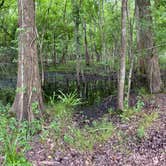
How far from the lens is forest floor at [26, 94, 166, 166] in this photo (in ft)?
15.6

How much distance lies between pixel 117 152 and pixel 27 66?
2.89 meters

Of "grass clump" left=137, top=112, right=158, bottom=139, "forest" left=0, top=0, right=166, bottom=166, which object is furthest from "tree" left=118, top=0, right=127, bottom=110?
"grass clump" left=137, top=112, right=158, bottom=139

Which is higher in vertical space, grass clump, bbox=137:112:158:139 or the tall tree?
the tall tree

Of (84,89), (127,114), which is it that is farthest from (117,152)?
(84,89)

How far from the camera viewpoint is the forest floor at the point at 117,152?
475cm

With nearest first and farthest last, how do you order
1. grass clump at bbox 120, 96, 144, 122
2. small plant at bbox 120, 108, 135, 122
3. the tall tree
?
1. small plant at bbox 120, 108, 135, 122
2. grass clump at bbox 120, 96, 144, 122
3. the tall tree

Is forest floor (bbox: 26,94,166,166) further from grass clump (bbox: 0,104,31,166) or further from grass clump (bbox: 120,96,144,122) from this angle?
grass clump (bbox: 120,96,144,122)

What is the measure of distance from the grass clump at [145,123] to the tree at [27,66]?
2215 millimetres

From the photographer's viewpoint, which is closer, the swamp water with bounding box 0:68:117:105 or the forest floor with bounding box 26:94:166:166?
the forest floor with bounding box 26:94:166:166

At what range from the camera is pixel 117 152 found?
16.9 feet

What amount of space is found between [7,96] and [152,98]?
15.7 ft

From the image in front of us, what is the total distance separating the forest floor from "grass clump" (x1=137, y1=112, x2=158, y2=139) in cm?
6

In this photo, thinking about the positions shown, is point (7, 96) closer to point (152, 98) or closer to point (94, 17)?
point (152, 98)

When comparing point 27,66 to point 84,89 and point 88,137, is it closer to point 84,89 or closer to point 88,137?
point 88,137
